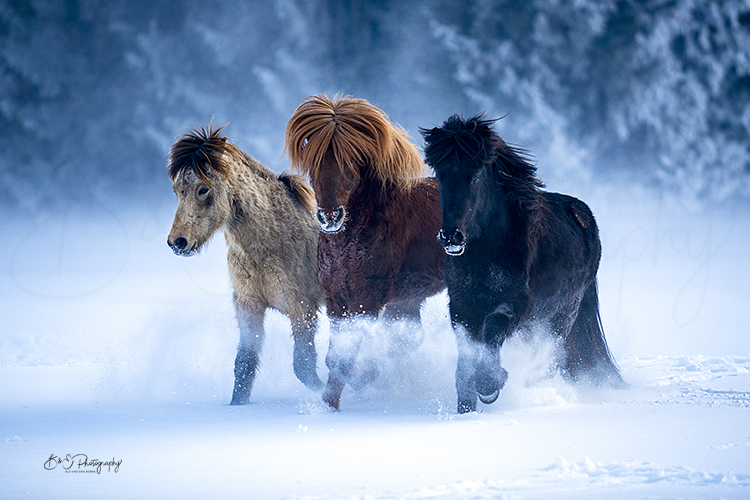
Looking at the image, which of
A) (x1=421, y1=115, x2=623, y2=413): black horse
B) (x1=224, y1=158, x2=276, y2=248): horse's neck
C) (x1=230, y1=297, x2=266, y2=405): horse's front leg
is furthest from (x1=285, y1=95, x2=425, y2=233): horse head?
(x1=230, y1=297, x2=266, y2=405): horse's front leg

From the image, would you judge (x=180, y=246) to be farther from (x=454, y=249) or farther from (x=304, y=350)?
(x=454, y=249)

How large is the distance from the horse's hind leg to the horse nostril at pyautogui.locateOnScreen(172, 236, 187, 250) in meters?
1.04

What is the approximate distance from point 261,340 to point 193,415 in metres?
0.90

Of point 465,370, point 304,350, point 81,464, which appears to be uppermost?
point 304,350

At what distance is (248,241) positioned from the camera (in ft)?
19.2

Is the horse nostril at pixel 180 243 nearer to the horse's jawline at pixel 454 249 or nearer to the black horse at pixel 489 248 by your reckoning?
the black horse at pixel 489 248

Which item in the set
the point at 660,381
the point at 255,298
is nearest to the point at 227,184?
the point at 255,298

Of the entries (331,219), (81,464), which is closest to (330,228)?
(331,219)

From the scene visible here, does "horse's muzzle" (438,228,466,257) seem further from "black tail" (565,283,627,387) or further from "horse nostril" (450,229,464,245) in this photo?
"black tail" (565,283,627,387)

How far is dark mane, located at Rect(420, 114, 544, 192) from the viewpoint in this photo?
15.2 ft

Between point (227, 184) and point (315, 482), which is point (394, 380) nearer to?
point (227, 184)

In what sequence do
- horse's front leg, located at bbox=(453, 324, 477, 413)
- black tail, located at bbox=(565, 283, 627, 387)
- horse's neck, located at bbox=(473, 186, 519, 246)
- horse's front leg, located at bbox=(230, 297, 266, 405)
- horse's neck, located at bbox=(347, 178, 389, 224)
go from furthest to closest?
black tail, located at bbox=(565, 283, 627, 387)
horse's front leg, located at bbox=(230, 297, 266, 405)
horse's neck, located at bbox=(347, 178, 389, 224)
horse's neck, located at bbox=(473, 186, 519, 246)
horse's front leg, located at bbox=(453, 324, 477, 413)

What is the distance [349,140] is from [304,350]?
1730mm

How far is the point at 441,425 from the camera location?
4426 millimetres
